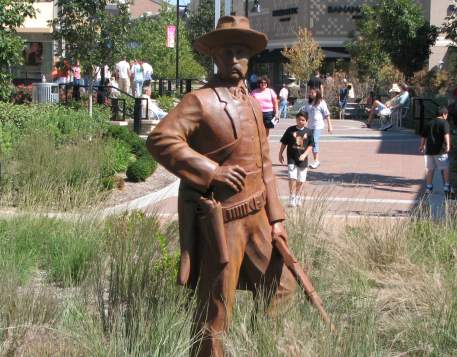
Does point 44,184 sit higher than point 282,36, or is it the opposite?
point 282,36

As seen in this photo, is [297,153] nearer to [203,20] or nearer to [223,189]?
[223,189]

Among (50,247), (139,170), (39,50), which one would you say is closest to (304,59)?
(39,50)

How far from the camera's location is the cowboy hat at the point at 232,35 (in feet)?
15.3

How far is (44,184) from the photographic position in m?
9.51

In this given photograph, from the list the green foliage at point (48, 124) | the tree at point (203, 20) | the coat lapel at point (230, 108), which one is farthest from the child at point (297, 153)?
the tree at point (203, 20)

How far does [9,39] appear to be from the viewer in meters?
13.7

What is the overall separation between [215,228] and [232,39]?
107 centimetres

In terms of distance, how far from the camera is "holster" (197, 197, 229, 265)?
14.6 ft

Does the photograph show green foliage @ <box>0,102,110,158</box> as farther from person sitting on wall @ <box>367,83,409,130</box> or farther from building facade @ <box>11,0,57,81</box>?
building facade @ <box>11,0,57,81</box>

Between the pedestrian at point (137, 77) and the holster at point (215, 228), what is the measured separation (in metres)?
22.3

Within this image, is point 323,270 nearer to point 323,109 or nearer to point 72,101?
point 323,109

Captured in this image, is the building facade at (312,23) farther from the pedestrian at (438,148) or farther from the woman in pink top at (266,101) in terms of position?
Result: the pedestrian at (438,148)

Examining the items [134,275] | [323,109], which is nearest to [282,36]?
[323,109]

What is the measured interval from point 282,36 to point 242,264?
56281 mm
